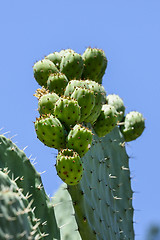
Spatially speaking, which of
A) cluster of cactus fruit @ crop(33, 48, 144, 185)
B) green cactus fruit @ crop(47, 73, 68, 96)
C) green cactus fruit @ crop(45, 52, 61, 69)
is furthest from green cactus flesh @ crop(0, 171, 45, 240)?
green cactus fruit @ crop(45, 52, 61, 69)

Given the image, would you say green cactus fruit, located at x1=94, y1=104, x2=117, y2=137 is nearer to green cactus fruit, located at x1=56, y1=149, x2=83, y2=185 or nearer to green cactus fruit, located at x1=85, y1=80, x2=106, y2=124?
green cactus fruit, located at x1=85, y1=80, x2=106, y2=124

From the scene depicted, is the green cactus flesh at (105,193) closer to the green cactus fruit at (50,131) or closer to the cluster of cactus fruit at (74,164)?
the cluster of cactus fruit at (74,164)

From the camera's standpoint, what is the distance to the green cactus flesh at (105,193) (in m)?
2.84

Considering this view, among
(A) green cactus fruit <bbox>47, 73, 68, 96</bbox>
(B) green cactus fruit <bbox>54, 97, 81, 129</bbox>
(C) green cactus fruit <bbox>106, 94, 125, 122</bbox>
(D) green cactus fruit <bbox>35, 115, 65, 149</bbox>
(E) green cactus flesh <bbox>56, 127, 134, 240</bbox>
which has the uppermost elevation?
(C) green cactus fruit <bbox>106, 94, 125, 122</bbox>

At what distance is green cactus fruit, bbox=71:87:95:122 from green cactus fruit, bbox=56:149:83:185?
1.29 feet

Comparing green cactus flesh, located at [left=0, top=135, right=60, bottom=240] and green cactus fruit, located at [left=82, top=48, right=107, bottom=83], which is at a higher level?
green cactus fruit, located at [left=82, top=48, right=107, bottom=83]

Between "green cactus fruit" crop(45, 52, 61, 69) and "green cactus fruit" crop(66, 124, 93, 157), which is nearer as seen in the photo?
"green cactus fruit" crop(66, 124, 93, 157)

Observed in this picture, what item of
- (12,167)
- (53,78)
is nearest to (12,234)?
(12,167)

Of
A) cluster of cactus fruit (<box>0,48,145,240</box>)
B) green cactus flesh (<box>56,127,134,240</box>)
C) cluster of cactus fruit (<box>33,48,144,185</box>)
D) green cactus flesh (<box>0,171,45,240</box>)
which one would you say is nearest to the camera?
green cactus flesh (<box>0,171,45,240</box>)

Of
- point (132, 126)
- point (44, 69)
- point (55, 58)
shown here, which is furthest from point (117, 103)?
point (44, 69)

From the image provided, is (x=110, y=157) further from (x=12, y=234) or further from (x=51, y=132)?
(x=12, y=234)

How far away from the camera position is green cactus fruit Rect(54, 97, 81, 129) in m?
2.78

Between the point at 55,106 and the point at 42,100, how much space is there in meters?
0.15

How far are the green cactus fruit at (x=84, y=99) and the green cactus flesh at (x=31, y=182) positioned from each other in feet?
Answer: 1.63
